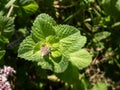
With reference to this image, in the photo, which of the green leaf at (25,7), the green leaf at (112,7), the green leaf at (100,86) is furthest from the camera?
the green leaf at (100,86)

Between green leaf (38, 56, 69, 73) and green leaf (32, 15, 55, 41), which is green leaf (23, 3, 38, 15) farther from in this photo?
green leaf (38, 56, 69, 73)

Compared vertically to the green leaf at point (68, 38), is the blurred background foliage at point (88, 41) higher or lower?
lower

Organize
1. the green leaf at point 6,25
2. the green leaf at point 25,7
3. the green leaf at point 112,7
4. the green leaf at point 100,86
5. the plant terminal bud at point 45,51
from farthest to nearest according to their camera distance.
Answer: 1. the green leaf at point 100,86
2. the green leaf at point 112,7
3. the green leaf at point 25,7
4. the green leaf at point 6,25
5. the plant terminal bud at point 45,51

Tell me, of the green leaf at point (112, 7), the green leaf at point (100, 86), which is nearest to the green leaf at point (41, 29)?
the green leaf at point (112, 7)

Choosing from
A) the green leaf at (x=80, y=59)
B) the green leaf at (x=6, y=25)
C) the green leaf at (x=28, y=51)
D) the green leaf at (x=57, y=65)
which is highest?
the green leaf at (x=6, y=25)

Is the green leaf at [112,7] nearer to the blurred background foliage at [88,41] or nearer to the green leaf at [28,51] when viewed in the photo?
the blurred background foliage at [88,41]

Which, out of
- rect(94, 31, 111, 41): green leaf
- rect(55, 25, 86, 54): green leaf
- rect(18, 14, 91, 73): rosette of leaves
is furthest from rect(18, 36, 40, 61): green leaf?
rect(94, 31, 111, 41): green leaf

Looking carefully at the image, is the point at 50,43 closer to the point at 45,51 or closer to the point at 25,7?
the point at 45,51

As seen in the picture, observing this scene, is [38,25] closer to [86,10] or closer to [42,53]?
[42,53]

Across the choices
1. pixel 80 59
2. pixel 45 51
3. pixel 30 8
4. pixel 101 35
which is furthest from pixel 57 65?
pixel 101 35
